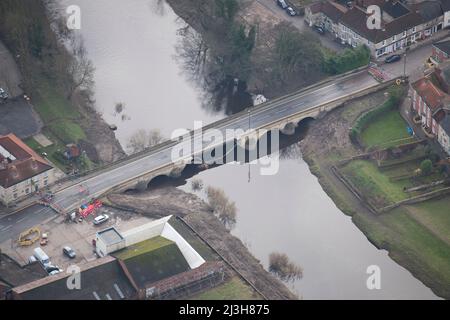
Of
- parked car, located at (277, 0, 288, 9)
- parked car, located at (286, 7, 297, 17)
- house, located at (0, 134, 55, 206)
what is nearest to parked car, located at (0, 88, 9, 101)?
house, located at (0, 134, 55, 206)

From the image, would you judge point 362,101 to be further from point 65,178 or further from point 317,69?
point 65,178

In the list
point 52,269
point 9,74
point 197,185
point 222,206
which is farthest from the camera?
point 9,74

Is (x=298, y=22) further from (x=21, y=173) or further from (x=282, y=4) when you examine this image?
(x=21, y=173)

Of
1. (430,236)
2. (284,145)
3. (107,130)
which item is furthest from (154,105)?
(430,236)

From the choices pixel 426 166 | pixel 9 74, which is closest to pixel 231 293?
pixel 426 166

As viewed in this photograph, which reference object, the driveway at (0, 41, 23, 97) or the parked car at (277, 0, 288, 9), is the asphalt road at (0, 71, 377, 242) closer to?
the parked car at (277, 0, 288, 9)

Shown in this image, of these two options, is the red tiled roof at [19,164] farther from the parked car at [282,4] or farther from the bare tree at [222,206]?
the parked car at [282,4]
